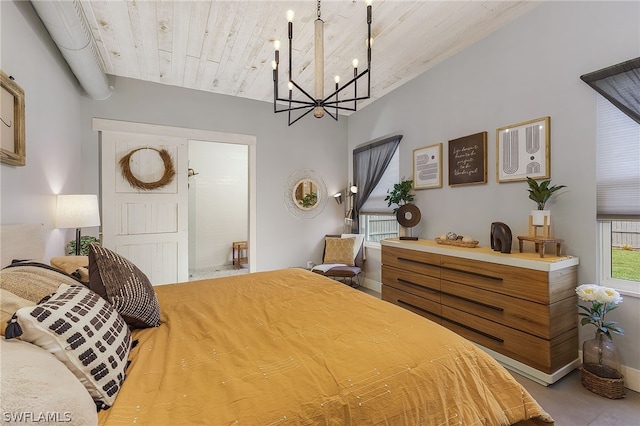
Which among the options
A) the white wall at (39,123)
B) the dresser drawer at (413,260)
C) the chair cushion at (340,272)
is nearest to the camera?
the white wall at (39,123)

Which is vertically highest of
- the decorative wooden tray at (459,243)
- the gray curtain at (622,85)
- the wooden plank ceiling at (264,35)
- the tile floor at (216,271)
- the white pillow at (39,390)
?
the wooden plank ceiling at (264,35)

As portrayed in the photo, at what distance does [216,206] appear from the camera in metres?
5.88

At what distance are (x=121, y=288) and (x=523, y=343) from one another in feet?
8.59

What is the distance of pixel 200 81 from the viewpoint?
3.53 metres

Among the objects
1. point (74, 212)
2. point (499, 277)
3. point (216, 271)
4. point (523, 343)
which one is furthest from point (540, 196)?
point (216, 271)

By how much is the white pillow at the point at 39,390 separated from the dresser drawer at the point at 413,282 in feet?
8.71

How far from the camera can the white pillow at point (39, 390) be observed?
0.57m

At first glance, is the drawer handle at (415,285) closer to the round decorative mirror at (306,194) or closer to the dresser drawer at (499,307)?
the dresser drawer at (499,307)

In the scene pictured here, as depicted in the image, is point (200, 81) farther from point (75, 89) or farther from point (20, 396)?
point (20, 396)

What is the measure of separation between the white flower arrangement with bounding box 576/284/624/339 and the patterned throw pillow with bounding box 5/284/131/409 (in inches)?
105

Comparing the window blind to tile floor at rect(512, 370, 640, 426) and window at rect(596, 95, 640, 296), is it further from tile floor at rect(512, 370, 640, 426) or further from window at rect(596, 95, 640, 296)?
tile floor at rect(512, 370, 640, 426)

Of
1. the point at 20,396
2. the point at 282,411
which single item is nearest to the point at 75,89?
the point at 20,396

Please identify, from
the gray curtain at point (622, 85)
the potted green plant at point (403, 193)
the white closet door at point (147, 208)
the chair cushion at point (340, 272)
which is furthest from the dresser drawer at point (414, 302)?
the white closet door at point (147, 208)

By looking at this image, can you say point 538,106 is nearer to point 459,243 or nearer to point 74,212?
point 459,243
